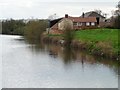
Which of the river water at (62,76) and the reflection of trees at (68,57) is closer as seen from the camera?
the river water at (62,76)

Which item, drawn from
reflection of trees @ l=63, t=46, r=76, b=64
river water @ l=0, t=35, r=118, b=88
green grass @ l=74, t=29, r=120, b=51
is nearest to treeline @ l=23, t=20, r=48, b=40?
green grass @ l=74, t=29, r=120, b=51

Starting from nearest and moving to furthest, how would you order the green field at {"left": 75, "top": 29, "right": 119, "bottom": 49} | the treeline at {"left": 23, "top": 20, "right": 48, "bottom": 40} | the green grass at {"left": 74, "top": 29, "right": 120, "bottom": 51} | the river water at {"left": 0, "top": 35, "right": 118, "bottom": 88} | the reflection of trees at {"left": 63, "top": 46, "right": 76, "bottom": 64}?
the river water at {"left": 0, "top": 35, "right": 118, "bottom": 88} < the reflection of trees at {"left": 63, "top": 46, "right": 76, "bottom": 64} < the green grass at {"left": 74, "top": 29, "right": 120, "bottom": 51} < the green field at {"left": 75, "top": 29, "right": 119, "bottom": 49} < the treeline at {"left": 23, "top": 20, "right": 48, "bottom": 40}

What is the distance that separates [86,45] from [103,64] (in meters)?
8.70

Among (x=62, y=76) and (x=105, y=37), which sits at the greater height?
(x=105, y=37)

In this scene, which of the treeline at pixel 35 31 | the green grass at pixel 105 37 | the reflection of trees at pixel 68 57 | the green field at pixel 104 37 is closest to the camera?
the reflection of trees at pixel 68 57

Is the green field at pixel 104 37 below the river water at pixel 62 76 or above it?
above

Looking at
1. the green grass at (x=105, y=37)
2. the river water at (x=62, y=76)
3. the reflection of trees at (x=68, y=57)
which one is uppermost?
the green grass at (x=105, y=37)

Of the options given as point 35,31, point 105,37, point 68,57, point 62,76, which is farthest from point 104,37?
point 35,31

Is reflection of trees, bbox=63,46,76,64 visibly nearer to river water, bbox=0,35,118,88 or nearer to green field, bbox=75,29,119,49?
river water, bbox=0,35,118,88

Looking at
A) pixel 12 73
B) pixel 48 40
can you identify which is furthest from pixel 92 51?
pixel 48 40

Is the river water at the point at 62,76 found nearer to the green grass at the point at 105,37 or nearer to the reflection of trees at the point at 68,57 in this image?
the reflection of trees at the point at 68,57

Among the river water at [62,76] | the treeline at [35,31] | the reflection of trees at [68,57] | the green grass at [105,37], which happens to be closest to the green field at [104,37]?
the green grass at [105,37]

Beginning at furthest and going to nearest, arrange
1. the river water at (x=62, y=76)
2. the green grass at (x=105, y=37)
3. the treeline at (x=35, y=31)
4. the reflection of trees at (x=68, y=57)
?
the treeline at (x=35, y=31), the green grass at (x=105, y=37), the reflection of trees at (x=68, y=57), the river water at (x=62, y=76)

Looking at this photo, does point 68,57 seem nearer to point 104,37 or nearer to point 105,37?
point 105,37
